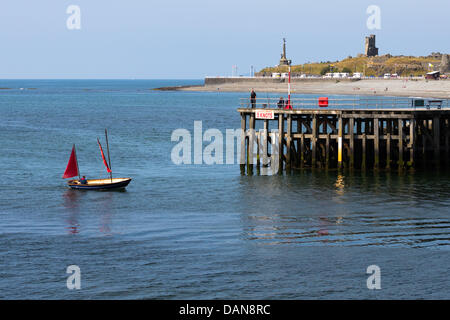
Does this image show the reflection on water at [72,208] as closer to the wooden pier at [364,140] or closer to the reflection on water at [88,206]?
the reflection on water at [88,206]

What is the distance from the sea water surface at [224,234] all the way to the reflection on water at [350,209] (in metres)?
0.10

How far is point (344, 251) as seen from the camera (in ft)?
105

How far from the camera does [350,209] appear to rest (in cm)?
4119

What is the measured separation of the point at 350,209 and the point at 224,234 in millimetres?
9405

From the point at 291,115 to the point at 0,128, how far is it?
6088 centimetres

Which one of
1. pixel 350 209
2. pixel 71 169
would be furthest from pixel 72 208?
pixel 350 209

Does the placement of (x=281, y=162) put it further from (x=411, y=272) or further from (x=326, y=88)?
(x=326, y=88)

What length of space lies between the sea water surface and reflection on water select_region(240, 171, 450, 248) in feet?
0.32

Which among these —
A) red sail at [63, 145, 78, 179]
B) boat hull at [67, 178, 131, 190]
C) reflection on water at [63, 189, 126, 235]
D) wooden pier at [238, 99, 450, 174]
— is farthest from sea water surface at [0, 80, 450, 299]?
wooden pier at [238, 99, 450, 174]

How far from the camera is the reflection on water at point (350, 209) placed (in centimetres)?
3434

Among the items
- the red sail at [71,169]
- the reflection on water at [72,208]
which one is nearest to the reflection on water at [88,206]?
the reflection on water at [72,208]

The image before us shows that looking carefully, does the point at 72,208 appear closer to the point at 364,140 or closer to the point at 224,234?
the point at 224,234

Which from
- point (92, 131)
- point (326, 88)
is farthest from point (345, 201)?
point (326, 88)

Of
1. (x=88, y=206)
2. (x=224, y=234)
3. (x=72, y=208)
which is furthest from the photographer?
(x=88, y=206)
